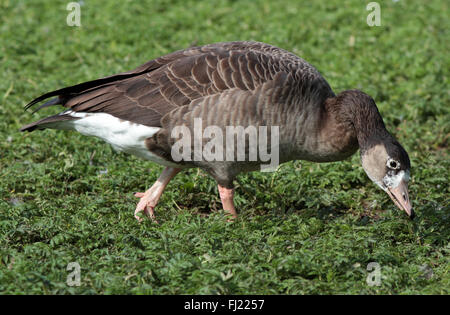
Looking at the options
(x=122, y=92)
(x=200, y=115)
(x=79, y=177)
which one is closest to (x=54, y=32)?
(x=79, y=177)

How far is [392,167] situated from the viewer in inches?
241

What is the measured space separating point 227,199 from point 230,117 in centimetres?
93

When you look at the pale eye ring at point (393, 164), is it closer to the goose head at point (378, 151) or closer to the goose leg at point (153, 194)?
the goose head at point (378, 151)

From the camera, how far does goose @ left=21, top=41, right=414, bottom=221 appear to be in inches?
240

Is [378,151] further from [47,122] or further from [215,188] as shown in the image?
[47,122]

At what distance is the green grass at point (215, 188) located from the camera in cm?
530

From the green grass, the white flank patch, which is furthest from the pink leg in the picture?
the white flank patch

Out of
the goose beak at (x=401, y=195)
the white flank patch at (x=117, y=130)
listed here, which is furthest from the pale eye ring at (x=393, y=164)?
the white flank patch at (x=117, y=130)

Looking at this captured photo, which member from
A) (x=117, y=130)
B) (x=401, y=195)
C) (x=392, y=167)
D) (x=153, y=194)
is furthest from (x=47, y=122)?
(x=401, y=195)

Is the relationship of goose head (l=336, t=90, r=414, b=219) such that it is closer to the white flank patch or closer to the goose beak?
the goose beak
